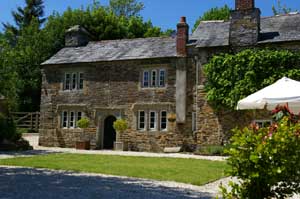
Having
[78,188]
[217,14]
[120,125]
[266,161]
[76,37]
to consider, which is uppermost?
[217,14]

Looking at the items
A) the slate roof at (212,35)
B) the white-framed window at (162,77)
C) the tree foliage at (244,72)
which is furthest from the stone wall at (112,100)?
the tree foliage at (244,72)

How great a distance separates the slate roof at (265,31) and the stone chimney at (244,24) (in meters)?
0.46

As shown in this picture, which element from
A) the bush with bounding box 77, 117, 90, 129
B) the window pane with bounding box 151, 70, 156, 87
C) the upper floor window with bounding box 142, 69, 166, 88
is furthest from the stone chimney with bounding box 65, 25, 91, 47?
the window pane with bounding box 151, 70, 156, 87

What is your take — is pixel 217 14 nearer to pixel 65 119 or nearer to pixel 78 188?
pixel 65 119

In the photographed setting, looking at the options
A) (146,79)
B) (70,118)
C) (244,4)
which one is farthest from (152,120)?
(244,4)

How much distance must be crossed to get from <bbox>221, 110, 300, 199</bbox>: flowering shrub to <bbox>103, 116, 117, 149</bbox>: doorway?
19562 millimetres

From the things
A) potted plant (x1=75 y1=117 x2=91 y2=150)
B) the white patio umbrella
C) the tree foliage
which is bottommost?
potted plant (x1=75 y1=117 x2=91 y2=150)

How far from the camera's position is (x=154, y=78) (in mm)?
23094

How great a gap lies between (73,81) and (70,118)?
2.50 metres

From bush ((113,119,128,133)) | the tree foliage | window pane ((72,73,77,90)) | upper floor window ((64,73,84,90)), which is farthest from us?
window pane ((72,73,77,90))

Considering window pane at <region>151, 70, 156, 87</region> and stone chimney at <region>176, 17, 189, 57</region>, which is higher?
stone chimney at <region>176, 17, 189, 57</region>

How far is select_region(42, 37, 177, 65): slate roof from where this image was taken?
23.5m

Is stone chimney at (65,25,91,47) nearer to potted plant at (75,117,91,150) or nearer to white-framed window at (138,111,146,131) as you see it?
potted plant at (75,117,91,150)

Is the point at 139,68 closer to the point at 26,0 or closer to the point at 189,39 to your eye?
the point at 189,39
